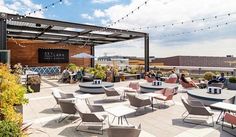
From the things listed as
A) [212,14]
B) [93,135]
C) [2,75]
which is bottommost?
[93,135]

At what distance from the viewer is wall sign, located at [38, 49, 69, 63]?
21.6 meters

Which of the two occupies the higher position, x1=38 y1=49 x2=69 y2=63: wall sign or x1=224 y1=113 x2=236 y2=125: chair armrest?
x1=38 y1=49 x2=69 y2=63: wall sign

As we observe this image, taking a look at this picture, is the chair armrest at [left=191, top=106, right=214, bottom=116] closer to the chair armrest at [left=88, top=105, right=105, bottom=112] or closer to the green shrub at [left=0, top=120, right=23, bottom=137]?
the chair armrest at [left=88, top=105, right=105, bottom=112]

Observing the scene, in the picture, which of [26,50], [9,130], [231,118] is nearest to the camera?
[9,130]

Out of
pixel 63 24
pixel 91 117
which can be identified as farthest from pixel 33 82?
pixel 91 117

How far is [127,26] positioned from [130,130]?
37.9 ft

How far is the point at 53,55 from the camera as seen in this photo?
73.6 ft

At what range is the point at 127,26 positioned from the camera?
48.6 feet

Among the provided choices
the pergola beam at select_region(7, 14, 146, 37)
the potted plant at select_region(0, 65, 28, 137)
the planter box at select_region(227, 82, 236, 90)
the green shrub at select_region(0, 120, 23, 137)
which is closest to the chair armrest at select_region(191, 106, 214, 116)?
the potted plant at select_region(0, 65, 28, 137)

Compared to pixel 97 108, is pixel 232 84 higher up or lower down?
higher up

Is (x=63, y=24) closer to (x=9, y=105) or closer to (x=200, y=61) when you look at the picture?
(x=9, y=105)

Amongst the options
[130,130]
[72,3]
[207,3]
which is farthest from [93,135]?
[207,3]

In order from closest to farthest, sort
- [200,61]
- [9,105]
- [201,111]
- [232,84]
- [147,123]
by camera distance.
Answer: [9,105] < [201,111] < [147,123] < [232,84] < [200,61]

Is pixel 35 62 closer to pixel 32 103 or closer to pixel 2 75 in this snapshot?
pixel 32 103
